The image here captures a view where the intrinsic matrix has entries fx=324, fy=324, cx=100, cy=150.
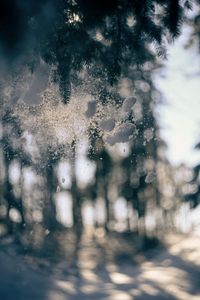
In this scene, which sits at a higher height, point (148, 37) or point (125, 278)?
point (148, 37)

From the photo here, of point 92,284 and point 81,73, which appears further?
point 92,284

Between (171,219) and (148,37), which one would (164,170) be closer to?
(171,219)

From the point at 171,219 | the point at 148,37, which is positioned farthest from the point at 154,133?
the point at 171,219

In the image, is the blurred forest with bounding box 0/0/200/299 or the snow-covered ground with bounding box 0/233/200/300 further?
the snow-covered ground with bounding box 0/233/200/300

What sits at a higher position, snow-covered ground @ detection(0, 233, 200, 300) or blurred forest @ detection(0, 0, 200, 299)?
blurred forest @ detection(0, 0, 200, 299)

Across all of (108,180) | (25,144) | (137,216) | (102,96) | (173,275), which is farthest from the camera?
(137,216)

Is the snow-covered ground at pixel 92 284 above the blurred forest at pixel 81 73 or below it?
below

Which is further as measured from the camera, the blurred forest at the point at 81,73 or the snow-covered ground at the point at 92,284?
the snow-covered ground at the point at 92,284

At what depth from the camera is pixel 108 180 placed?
1323 cm

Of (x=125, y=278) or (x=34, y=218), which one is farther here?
(x=34, y=218)

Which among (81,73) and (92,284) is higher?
(81,73)

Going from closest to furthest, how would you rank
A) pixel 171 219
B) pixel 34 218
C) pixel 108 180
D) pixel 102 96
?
1. pixel 102 96
2. pixel 108 180
3. pixel 34 218
4. pixel 171 219

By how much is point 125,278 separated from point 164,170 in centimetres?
708

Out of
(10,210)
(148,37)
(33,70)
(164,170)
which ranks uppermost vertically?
(164,170)
